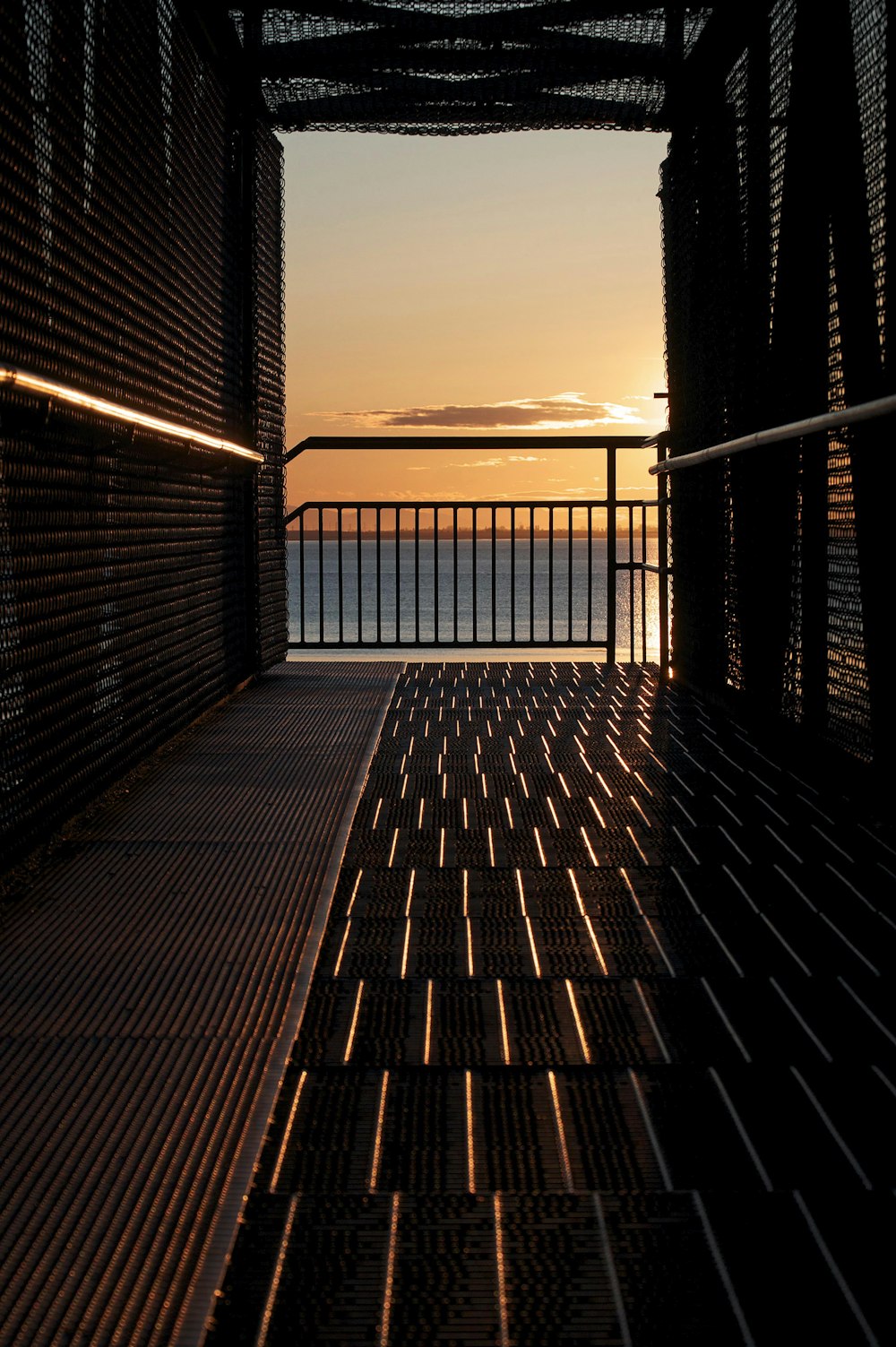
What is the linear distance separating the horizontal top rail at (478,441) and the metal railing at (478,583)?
0.35m

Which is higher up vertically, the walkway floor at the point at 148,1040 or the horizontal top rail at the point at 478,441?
the horizontal top rail at the point at 478,441

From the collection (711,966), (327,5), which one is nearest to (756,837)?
(711,966)

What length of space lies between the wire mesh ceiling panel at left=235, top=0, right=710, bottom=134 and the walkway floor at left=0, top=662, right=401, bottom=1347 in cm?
330

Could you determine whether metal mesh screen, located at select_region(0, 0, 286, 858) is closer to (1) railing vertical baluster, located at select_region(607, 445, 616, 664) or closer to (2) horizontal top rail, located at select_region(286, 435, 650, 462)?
(2) horizontal top rail, located at select_region(286, 435, 650, 462)

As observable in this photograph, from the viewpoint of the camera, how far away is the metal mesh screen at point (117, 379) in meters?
2.98

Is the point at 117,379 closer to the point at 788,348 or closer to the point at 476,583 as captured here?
the point at 788,348

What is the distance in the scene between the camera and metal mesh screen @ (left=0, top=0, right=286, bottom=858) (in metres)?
2.98

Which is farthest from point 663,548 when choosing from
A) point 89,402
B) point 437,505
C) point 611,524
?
point 89,402

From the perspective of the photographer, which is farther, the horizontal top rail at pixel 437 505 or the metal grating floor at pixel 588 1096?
the horizontal top rail at pixel 437 505

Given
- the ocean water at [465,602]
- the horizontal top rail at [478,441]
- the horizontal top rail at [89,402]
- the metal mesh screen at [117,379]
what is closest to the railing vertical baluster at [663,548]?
the horizontal top rail at [478,441]

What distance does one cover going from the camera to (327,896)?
278cm

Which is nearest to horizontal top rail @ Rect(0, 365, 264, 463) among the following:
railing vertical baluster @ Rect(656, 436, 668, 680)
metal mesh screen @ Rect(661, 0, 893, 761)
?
metal mesh screen @ Rect(661, 0, 893, 761)

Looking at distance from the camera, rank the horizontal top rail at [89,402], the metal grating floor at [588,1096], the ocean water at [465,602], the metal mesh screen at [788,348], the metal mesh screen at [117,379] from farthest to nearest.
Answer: the ocean water at [465,602] < the metal mesh screen at [788,348] < the metal mesh screen at [117,379] < the horizontal top rail at [89,402] < the metal grating floor at [588,1096]

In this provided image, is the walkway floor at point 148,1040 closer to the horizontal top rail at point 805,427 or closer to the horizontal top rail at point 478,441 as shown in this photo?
the horizontal top rail at point 805,427
